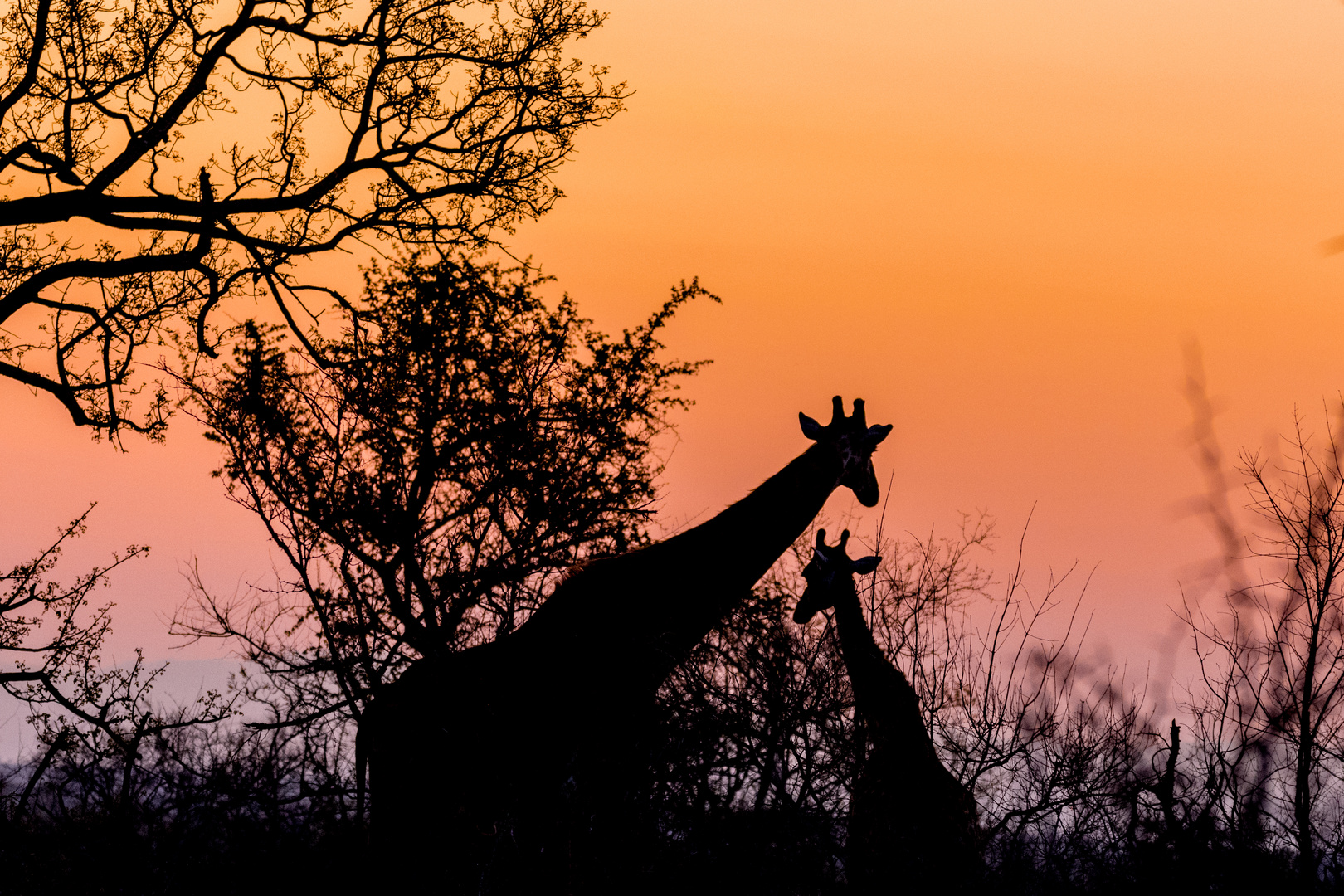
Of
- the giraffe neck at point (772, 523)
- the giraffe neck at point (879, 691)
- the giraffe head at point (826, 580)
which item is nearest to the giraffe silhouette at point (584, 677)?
the giraffe neck at point (772, 523)

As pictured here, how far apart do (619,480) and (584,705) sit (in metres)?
6.32

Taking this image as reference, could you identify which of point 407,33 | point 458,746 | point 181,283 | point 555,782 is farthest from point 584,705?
point 407,33

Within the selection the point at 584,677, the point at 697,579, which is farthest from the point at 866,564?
the point at 584,677

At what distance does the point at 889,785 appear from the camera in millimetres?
12648

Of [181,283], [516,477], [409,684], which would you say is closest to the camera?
A: [409,684]

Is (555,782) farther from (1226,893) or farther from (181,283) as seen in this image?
(181,283)

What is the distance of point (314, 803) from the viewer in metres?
11.9

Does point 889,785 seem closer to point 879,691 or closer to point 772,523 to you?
point 879,691

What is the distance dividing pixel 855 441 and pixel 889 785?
3.24m

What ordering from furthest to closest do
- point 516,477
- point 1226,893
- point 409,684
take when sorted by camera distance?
point 516,477 < point 409,684 < point 1226,893

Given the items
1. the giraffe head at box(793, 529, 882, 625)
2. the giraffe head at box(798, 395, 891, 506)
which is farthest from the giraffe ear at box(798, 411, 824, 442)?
the giraffe head at box(793, 529, 882, 625)

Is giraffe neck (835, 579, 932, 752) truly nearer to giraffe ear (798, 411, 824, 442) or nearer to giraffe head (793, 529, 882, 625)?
giraffe head (793, 529, 882, 625)

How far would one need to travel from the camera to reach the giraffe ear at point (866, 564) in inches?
559

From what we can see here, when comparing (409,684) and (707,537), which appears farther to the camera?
(409,684)
